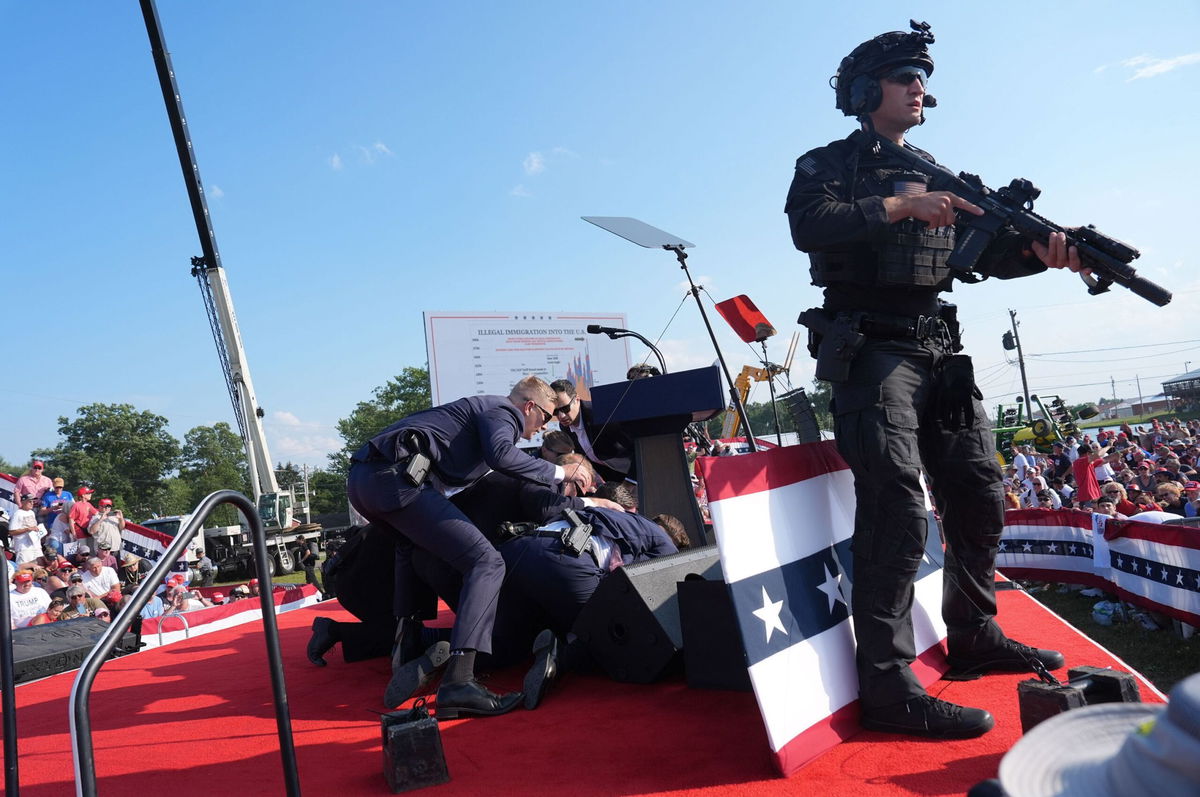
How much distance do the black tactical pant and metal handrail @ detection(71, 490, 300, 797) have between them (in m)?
1.79

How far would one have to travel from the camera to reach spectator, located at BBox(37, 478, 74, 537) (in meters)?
15.1

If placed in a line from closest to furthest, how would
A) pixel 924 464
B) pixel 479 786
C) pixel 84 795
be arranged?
pixel 84 795 < pixel 479 786 < pixel 924 464

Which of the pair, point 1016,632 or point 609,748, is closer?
point 609,748

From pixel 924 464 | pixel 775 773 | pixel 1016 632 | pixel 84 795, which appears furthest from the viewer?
pixel 1016 632

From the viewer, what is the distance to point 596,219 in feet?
22.1

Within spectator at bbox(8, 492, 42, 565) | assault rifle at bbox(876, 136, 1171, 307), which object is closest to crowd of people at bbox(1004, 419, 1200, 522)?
assault rifle at bbox(876, 136, 1171, 307)

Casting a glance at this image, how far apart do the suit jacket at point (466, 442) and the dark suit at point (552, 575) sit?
1.16 ft

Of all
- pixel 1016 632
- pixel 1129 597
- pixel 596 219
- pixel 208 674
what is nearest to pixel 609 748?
pixel 1016 632

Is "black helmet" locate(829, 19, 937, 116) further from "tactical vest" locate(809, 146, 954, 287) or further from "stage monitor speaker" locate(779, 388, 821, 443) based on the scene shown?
"stage monitor speaker" locate(779, 388, 821, 443)

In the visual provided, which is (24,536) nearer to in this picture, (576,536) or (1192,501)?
(576,536)

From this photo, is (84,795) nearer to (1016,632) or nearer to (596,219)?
(1016,632)

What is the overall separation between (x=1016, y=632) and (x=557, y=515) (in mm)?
2295

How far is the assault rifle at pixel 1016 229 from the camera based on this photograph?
2564 millimetres

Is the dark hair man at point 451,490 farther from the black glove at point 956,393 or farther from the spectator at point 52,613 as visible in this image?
the spectator at point 52,613
